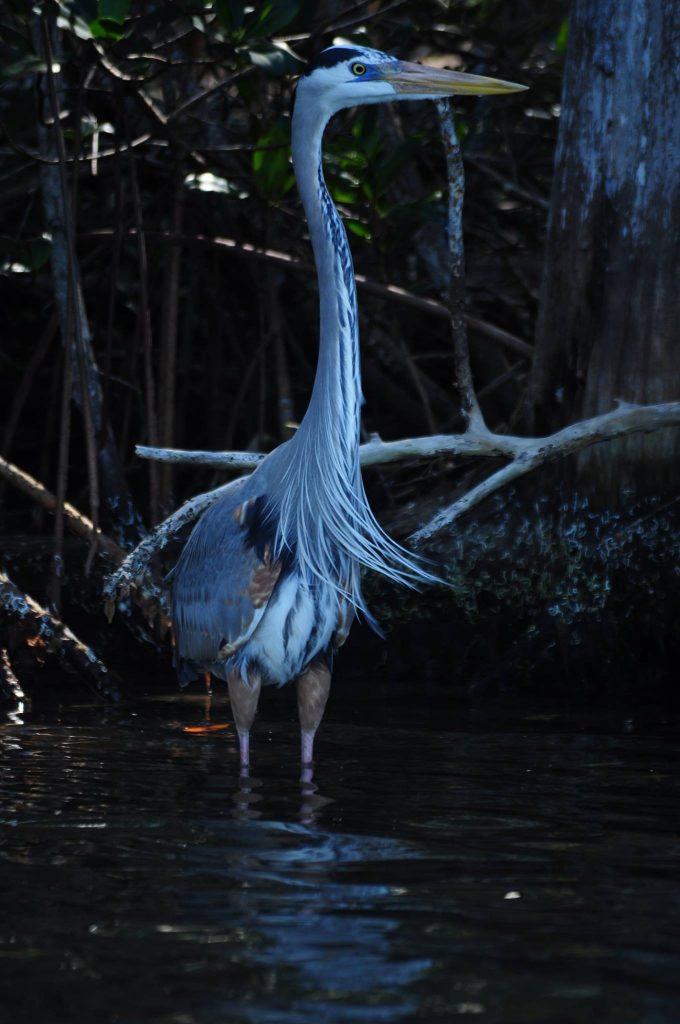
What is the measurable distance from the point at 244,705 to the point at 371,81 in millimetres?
2218

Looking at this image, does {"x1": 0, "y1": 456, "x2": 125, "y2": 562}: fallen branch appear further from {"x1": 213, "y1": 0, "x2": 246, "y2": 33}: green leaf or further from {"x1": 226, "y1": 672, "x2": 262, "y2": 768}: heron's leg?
{"x1": 213, "y1": 0, "x2": 246, "y2": 33}: green leaf

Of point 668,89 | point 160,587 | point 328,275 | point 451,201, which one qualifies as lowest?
point 160,587

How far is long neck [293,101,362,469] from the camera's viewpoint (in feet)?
16.6

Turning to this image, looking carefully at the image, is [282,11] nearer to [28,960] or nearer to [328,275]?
[328,275]

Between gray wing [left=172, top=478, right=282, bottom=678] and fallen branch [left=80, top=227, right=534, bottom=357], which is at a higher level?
fallen branch [left=80, top=227, right=534, bottom=357]

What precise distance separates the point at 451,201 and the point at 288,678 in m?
1.92

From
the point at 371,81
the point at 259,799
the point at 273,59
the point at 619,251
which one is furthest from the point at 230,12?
the point at 259,799

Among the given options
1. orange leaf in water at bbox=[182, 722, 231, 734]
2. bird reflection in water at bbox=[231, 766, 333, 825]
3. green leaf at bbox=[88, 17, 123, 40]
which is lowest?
orange leaf in water at bbox=[182, 722, 231, 734]

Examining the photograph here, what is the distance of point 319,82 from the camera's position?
5195 mm

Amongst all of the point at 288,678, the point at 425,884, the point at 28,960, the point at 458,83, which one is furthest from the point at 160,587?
the point at 28,960

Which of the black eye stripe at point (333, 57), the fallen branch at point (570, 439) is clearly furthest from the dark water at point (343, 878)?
the black eye stripe at point (333, 57)

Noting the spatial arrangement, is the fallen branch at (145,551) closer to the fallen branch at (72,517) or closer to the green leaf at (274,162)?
the fallen branch at (72,517)

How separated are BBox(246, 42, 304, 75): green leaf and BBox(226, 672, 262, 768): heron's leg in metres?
2.53

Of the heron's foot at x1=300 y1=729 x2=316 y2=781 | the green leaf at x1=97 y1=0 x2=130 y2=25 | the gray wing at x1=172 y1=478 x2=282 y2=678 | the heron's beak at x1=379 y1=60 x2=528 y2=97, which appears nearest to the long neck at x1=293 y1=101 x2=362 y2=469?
the heron's beak at x1=379 y1=60 x2=528 y2=97
